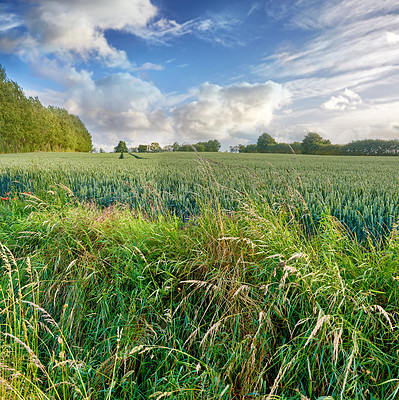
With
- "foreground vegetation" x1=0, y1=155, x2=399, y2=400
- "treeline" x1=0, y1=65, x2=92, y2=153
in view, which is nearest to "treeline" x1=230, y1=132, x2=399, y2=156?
"treeline" x1=0, y1=65, x2=92, y2=153

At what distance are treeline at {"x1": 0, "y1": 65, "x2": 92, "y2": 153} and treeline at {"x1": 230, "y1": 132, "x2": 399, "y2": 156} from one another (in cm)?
4323

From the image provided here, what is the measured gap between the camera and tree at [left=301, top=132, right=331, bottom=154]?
5438cm

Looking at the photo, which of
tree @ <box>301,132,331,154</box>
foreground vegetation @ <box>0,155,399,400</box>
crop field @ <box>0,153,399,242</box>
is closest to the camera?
foreground vegetation @ <box>0,155,399,400</box>

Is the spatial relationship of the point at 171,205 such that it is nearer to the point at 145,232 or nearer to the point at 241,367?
the point at 145,232

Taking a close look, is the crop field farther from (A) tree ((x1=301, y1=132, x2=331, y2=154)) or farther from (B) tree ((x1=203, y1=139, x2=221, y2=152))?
(A) tree ((x1=301, y1=132, x2=331, y2=154))

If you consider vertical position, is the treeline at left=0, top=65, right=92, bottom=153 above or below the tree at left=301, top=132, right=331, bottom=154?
above

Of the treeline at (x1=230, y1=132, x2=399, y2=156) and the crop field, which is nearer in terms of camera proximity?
the crop field

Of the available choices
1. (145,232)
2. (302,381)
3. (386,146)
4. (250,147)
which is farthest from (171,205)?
(386,146)

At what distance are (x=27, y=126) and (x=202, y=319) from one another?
2432 inches

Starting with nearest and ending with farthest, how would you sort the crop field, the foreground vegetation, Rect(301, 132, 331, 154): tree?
the foreground vegetation, the crop field, Rect(301, 132, 331, 154): tree

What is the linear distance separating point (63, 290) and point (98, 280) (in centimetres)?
41

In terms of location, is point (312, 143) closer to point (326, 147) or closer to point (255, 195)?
point (326, 147)

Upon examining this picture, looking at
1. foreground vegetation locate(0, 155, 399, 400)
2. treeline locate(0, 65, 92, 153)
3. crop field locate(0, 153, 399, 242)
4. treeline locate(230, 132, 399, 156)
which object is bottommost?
foreground vegetation locate(0, 155, 399, 400)

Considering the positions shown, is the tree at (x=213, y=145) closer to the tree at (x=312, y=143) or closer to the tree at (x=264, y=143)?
the tree at (x=264, y=143)
